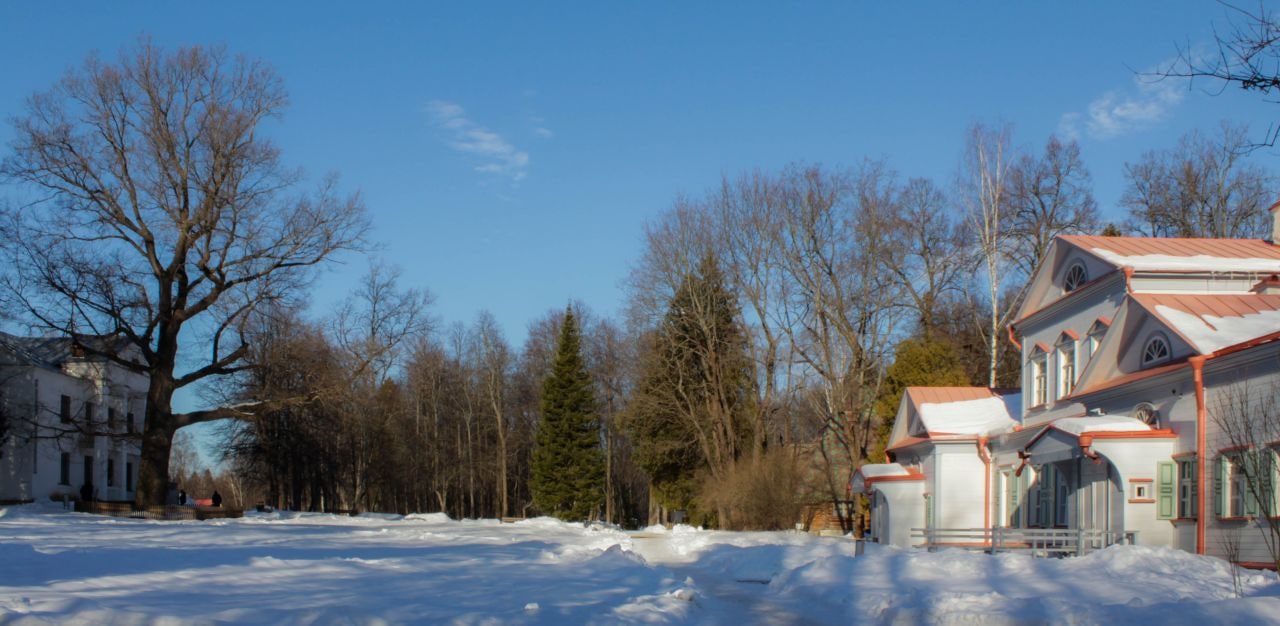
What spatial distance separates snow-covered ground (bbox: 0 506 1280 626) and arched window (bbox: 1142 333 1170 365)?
5308 millimetres

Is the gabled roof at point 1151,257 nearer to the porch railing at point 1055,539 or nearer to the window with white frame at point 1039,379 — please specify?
the window with white frame at point 1039,379

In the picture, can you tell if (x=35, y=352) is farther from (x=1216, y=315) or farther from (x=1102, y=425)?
(x=1216, y=315)

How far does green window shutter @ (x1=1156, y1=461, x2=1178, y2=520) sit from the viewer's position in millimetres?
21531

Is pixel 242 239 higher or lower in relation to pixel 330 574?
higher

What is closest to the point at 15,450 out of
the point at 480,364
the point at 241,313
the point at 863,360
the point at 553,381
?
the point at 241,313

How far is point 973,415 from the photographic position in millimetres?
32469

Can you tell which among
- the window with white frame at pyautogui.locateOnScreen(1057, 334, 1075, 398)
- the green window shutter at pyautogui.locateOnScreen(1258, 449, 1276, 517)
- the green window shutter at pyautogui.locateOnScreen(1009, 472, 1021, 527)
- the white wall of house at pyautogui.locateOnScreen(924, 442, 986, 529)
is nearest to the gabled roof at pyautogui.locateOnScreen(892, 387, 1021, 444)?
the white wall of house at pyautogui.locateOnScreen(924, 442, 986, 529)

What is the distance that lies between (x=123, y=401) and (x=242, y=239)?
31799 mm

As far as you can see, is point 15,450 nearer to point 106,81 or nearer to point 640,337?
point 106,81

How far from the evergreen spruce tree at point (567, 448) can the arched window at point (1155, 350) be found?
1635 inches

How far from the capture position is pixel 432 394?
74.7 m

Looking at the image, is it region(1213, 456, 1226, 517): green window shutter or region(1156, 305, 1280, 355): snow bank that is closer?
region(1213, 456, 1226, 517): green window shutter

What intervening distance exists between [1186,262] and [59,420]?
164 feet

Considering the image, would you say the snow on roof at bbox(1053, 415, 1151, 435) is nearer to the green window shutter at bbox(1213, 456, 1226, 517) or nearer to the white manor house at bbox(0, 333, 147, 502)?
the green window shutter at bbox(1213, 456, 1226, 517)
